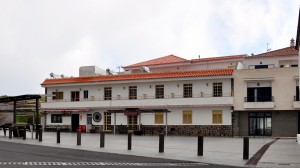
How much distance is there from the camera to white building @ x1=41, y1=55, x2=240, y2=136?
146 feet

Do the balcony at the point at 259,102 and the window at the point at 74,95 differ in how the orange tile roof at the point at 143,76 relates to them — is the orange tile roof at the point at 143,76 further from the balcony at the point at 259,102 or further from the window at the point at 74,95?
the balcony at the point at 259,102

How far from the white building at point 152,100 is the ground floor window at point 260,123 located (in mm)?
2195

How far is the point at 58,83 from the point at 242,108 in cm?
2233

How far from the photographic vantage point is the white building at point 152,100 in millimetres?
44562

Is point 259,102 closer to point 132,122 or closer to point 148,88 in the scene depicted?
point 148,88

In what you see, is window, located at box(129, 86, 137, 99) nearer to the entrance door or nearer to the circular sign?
the circular sign

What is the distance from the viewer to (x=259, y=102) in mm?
42688

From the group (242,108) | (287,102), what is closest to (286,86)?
(287,102)

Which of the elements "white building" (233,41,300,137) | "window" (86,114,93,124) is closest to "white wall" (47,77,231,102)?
"white building" (233,41,300,137)

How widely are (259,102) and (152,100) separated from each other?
11.2 m

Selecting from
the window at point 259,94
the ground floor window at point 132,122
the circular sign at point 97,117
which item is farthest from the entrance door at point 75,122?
the window at point 259,94

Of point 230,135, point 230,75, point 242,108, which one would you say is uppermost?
point 230,75

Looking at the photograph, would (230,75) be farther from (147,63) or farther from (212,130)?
(147,63)

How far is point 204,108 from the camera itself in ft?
148
